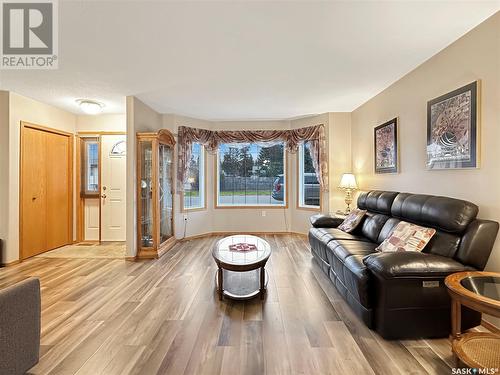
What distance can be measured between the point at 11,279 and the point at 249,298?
3041 mm

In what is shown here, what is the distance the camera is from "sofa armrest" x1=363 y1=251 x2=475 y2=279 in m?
1.91

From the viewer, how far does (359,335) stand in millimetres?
2027

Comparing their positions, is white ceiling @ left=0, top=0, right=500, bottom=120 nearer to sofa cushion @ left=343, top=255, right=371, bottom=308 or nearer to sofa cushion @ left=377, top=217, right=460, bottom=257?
sofa cushion @ left=377, top=217, right=460, bottom=257

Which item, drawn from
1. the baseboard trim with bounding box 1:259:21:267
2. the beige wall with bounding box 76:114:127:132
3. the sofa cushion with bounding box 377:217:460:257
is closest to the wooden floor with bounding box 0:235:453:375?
the baseboard trim with bounding box 1:259:21:267

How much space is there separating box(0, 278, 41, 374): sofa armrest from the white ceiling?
203cm

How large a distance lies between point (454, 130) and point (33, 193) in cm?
572

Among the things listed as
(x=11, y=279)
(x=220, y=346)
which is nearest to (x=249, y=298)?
(x=220, y=346)

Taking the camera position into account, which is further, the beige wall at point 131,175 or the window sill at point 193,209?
the window sill at point 193,209

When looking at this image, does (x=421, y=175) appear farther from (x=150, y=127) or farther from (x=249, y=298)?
(x=150, y=127)

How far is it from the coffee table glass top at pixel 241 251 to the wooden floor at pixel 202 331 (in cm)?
43

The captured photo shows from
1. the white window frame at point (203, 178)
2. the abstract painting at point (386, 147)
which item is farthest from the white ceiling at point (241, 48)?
the white window frame at point (203, 178)

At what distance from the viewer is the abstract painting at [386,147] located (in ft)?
11.4

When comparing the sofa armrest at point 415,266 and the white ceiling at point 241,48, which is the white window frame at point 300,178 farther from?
the sofa armrest at point 415,266

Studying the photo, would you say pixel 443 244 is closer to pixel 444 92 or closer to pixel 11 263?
pixel 444 92
